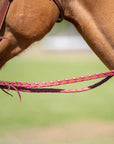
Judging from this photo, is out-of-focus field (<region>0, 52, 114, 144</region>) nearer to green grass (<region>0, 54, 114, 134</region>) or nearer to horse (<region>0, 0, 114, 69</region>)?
green grass (<region>0, 54, 114, 134</region>)

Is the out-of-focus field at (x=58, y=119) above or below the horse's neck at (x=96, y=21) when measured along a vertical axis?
below

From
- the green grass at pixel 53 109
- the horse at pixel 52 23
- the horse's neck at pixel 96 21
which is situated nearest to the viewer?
the horse at pixel 52 23

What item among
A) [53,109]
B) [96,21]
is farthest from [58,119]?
[96,21]

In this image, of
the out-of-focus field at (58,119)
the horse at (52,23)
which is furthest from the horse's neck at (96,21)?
the out-of-focus field at (58,119)

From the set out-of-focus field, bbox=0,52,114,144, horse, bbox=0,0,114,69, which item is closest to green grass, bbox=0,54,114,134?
out-of-focus field, bbox=0,52,114,144

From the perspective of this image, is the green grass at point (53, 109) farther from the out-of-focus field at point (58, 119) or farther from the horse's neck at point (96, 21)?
the horse's neck at point (96, 21)

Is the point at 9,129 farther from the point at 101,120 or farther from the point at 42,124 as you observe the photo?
the point at 101,120

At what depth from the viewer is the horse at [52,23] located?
2.36 meters

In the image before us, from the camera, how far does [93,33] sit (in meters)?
2.55

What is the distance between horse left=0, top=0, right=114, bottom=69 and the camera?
7.75 feet

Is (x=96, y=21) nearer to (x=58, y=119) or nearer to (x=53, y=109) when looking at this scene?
(x=58, y=119)

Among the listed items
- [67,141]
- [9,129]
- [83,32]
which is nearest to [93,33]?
[83,32]

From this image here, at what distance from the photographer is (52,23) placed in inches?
97.3

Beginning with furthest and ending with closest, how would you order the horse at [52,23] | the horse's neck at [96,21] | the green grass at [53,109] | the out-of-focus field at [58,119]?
the green grass at [53,109], the out-of-focus field at [58,119], the horse's neck at [96,21], the horse at [52,23]
